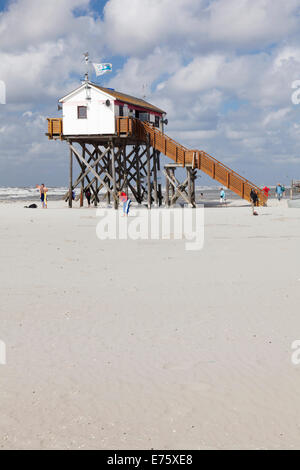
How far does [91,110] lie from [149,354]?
86.2ft

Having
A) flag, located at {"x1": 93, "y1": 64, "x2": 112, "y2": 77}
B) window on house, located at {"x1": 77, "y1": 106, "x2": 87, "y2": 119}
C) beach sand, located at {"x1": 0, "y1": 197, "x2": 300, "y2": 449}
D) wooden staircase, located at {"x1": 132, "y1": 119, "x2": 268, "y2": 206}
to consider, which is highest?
flag, located at {"x1": 93, "y1": 64, "x2": 112, "y2": 77}

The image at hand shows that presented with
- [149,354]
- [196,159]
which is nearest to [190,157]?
[196,159]

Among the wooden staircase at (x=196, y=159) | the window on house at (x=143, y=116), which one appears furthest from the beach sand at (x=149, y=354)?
the window on house at (x=143, y=116)

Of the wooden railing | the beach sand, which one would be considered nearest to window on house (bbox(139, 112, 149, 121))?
the wooden railing

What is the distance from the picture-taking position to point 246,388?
16.1 ft

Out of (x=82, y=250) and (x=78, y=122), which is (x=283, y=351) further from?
(x=78, y=122)

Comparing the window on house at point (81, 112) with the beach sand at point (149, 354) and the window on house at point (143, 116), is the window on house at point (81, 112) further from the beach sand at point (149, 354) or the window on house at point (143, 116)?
the beach sand at point (149, 354)

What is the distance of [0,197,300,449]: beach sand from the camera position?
165 inches

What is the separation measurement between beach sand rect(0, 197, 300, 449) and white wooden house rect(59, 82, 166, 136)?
20.0m

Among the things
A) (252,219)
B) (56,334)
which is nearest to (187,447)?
(56,334)

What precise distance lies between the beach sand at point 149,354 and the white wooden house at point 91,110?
19983 millimetres

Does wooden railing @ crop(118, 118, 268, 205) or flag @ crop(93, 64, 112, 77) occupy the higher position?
flag @ crop(93, 64, 112, 77)

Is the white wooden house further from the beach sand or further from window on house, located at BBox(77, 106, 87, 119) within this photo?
the beach sand

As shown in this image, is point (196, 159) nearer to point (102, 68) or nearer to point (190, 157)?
point (190, 157)
